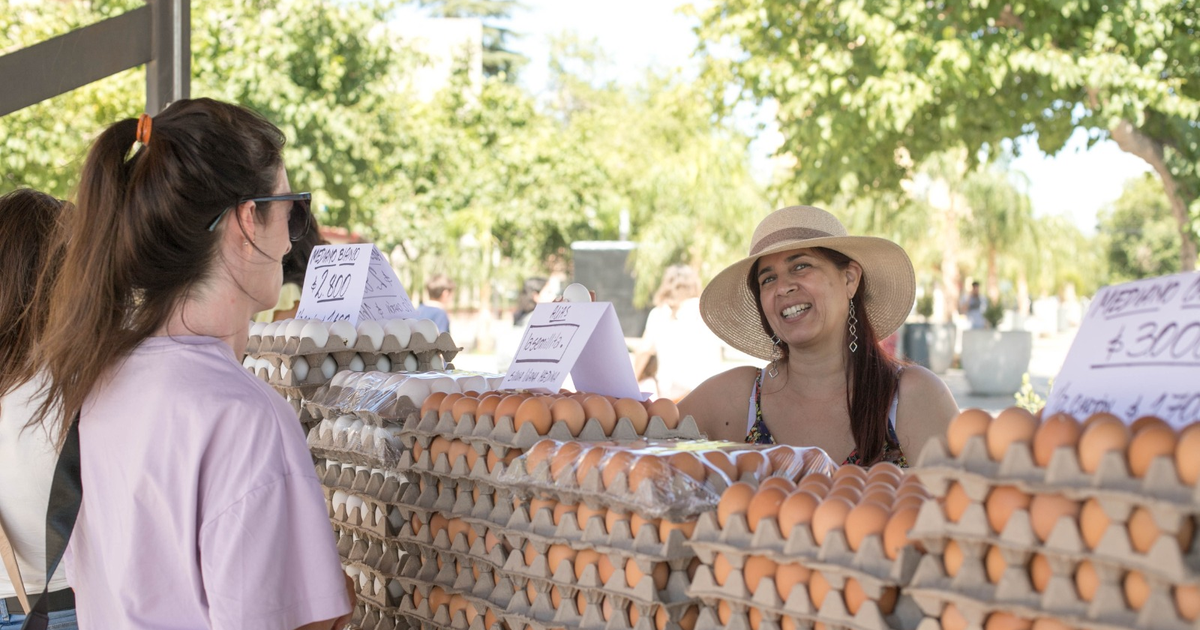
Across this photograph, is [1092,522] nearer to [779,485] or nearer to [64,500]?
[779,485]

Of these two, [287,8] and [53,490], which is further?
[287,8]

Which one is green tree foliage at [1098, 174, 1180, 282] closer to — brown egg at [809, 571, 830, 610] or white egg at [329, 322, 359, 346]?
white egg at [329, 322, 359, 346]

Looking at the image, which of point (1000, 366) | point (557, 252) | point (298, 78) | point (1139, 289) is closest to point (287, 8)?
point (298, 78)

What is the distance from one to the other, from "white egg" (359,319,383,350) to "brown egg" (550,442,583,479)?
1095mm

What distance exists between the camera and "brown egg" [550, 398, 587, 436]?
206 centimetres

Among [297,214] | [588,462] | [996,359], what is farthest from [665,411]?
[996,359]

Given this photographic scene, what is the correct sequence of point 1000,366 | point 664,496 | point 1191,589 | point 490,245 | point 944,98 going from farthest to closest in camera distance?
point 490,245
point 1000,366
point 944,98
point 664,496
point 1191,589

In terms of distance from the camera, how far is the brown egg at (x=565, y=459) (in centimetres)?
183

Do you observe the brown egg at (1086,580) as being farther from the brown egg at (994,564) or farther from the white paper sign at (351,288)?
the white paper sign at (351,288)

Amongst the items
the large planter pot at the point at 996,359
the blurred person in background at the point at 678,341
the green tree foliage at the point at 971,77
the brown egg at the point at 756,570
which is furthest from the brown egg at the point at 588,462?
the large planter pot at the point at 996,359

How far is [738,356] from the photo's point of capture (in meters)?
21.2

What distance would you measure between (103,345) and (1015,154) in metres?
9.04

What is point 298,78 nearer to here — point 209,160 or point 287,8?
point 287,8

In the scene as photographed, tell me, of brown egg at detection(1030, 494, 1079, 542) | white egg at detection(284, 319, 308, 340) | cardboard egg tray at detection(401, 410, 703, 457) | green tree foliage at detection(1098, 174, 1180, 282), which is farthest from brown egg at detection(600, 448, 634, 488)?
green tree foliage at detection(1098, 174, 1180, 282)
